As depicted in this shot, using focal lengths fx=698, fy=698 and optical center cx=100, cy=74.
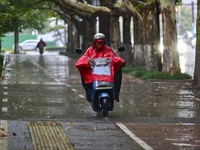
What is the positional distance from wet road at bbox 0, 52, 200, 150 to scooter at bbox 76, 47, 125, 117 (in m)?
0.28

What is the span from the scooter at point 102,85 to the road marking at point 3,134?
216 centimetres

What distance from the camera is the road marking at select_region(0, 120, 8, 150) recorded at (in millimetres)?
10859

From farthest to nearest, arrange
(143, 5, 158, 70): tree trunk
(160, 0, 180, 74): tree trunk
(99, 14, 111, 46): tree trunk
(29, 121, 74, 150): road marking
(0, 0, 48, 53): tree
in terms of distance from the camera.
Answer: (99, 14, 111, 46): tree trunk, (143, 5, 158, 70): tree trunk, (0, 0, 48, 53): tree, (160, 0, 180, 74): tree trunk, (29, 121, 74, 150): road marking

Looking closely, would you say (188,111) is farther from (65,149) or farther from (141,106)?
(65,149)

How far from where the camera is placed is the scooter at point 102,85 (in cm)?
1458

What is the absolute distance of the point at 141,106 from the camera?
17.4 meters

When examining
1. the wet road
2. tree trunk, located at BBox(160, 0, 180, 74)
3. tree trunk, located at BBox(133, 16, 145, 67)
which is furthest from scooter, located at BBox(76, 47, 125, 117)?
tree trunk, located at BBox(133, 16, 145, 67)

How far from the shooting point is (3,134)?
11.9 meters

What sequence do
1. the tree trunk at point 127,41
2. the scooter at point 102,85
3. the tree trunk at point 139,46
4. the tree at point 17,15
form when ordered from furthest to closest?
the tree trunk at point 127,41, the tree trunk at point 139,46, the tree at point 17,15, the scooter at point 102,85

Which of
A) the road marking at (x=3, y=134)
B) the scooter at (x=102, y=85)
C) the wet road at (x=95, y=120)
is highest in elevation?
the scooter at (x=102, y=85)

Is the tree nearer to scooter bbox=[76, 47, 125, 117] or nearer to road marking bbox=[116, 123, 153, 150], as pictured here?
scooter bbox=[76, 47, 125, 117]

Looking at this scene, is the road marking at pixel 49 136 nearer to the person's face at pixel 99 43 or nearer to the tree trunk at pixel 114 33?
the person's face at pixel 99 43

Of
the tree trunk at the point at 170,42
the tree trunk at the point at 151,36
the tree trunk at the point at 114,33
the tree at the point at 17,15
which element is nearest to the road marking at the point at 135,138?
the tree at the point at 17,15

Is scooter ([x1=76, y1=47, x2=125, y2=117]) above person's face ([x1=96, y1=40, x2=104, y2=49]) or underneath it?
underneath
